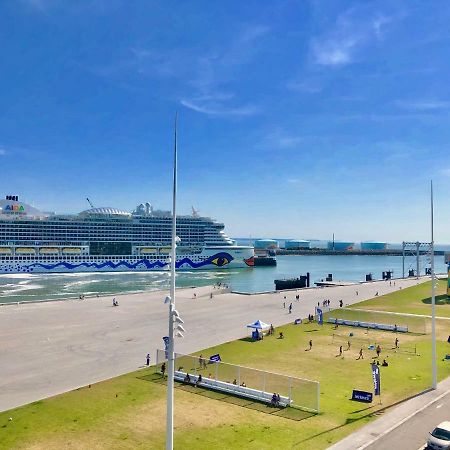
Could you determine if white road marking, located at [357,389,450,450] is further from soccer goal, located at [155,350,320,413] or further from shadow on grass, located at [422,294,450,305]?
shadow on grass, located at [422,294,450,305]

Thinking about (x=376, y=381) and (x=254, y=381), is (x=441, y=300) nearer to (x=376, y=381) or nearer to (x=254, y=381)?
(x=376, y=381)

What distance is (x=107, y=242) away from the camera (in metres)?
116

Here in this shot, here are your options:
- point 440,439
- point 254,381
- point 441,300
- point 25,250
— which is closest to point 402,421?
point 440,439

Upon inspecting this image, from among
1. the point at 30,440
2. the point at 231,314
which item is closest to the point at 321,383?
the point at 30,440

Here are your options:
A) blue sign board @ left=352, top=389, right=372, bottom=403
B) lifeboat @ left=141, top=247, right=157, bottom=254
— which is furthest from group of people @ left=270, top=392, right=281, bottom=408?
lifeboat @ left=141, top=247, right=157, bottom=254

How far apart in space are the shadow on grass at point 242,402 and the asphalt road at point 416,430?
3324 millimetres

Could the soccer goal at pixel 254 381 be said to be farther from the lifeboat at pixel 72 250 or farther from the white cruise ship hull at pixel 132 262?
the lifeboat at pixel 72 250

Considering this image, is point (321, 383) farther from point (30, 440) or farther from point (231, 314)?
point (231, 314)

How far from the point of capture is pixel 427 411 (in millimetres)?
18156

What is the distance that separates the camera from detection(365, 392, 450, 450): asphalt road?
48.9ft

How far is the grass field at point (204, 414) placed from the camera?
15664 millimetres

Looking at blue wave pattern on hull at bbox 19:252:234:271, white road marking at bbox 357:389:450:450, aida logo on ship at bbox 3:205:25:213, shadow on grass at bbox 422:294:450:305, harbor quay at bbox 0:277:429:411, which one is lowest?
harbor quay at bbox 0:277:429:411

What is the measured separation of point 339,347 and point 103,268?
8915 centimetres

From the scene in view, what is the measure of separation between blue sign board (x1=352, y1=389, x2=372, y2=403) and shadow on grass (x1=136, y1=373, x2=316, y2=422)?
247 cm
